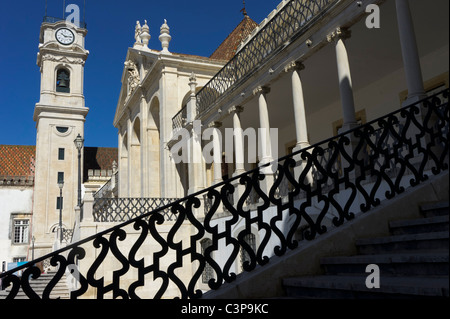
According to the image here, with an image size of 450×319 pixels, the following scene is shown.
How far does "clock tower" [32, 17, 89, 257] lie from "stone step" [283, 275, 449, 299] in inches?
1599

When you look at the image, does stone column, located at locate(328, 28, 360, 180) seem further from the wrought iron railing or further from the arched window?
the arched window

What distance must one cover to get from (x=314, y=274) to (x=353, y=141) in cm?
513

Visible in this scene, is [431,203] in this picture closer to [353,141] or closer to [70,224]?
[353,141]

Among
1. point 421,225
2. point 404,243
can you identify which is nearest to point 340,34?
point 421,225

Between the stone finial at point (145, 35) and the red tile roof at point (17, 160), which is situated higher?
the stone finial at point (145, 35)

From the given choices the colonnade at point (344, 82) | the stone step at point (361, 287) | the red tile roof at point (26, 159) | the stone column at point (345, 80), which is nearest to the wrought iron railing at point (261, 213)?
the stone step at point (361, 287)

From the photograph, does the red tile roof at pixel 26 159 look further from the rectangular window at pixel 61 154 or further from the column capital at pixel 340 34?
the column capital at pixel 340 34

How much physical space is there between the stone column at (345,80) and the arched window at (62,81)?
135 ft

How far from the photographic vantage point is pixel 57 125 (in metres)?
44.2

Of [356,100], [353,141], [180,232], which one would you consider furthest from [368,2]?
[180,232]

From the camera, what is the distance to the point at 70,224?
42.9 meters

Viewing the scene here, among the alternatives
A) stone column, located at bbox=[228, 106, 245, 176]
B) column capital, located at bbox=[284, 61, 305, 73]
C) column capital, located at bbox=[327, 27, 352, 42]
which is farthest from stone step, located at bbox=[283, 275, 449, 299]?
stone column, located at bbox=[228, 106, 245, 176]

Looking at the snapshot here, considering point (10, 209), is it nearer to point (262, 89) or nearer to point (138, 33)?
point (138, 33)

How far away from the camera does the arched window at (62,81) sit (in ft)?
150
